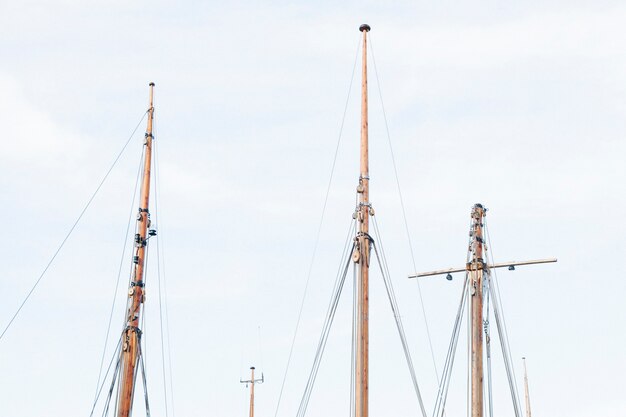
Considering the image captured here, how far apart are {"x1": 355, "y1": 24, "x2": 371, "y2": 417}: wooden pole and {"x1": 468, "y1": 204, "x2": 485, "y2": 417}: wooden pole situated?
986 cm

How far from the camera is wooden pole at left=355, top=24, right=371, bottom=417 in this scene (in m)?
36.6

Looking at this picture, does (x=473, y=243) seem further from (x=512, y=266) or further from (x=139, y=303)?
(x=139, y=303)

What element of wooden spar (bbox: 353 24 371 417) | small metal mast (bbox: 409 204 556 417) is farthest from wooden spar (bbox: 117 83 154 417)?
small metal mast (bbox: 409 204 556 417)

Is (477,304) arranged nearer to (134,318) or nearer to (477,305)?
(477,305)

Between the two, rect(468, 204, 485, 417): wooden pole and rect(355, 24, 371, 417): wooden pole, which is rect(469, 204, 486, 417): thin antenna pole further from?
rect(355, 24, 371, 417): wooden pole

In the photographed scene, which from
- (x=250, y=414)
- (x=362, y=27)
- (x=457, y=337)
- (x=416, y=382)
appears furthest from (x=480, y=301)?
(x=250, y=414)

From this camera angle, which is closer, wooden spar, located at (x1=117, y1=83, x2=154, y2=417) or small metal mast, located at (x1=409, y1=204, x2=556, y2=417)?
wooden spar, located at (x1=117, y1=83, x2=154, y2=417)

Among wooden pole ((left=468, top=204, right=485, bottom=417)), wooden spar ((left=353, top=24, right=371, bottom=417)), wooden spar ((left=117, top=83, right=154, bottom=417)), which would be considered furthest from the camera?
wooden pole ((left=468, top=204, right=485, bottom=417))

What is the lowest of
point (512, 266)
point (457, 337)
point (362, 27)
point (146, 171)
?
point (457, 337)

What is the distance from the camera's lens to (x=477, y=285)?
158ft

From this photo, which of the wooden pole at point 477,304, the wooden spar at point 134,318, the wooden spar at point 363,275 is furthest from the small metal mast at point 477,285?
the wooden spar at point 134,318

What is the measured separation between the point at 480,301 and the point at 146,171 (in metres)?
16.2

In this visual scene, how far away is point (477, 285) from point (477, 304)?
92 cm

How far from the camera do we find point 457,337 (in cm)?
4875
